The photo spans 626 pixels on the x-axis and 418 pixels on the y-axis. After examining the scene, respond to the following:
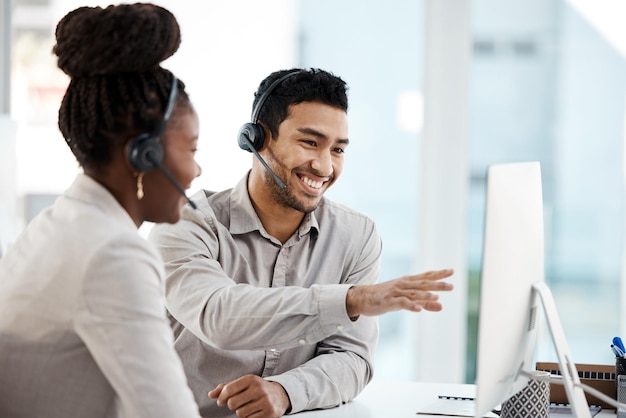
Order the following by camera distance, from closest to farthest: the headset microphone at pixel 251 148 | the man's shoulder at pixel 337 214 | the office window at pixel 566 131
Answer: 1. the headset microphone at pixel 251 148
2. the man's shoulder at pixel 337 214
3. the office window at pixel 566 131

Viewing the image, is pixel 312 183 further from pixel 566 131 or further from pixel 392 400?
pixel 566 131

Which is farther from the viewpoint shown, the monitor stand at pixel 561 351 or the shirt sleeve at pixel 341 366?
the shirt sleeve at pixel 341 366

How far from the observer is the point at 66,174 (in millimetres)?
3996

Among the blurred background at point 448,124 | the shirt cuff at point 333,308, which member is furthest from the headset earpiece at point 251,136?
the blurred background at point 448,124

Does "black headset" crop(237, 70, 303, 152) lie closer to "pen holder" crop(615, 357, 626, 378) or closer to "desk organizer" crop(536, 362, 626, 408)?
"desk organizer" crop(536, 362, 626, 408)

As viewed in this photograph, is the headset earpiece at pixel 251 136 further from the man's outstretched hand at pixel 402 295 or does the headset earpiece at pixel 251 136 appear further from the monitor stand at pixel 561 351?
the monitor stand at pixel 561 351

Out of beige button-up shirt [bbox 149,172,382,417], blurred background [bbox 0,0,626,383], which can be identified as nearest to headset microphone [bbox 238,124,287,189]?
beige button-up shirt [bbox 149,172,382,417]

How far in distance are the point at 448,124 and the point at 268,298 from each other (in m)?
2.07

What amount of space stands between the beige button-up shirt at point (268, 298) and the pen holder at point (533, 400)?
39cm

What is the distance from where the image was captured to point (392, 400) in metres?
2.01

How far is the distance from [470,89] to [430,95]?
18 centimetres

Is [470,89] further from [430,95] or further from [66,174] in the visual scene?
[66,174]

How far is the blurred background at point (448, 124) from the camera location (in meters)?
3.55

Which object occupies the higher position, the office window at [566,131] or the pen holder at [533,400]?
the office window at [566,131]
